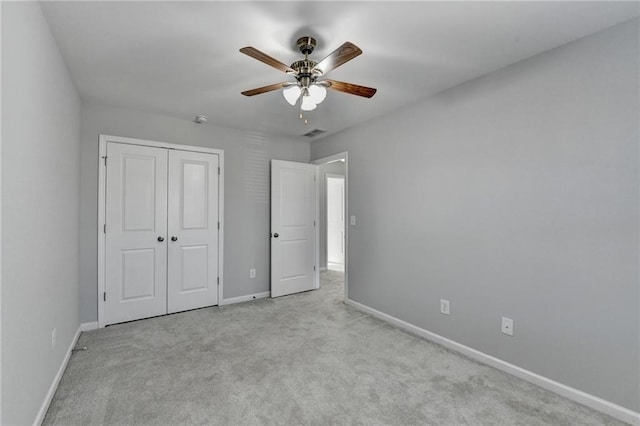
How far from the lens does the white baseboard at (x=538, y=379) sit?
1762mm

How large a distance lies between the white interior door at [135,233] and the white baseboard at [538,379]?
285 centimetres

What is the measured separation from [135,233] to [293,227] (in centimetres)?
200

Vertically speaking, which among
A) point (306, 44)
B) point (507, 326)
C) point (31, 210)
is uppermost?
point (306, 44)

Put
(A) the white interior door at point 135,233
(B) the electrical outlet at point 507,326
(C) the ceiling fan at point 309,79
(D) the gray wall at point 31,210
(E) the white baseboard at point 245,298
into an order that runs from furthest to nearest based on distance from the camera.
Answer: (E) the white baseboard at point 245,298 < (A) the white interior door at point 135,233 < (B) the electrical outlet at point 507,326 < (C) the ceiling fan at point 309,79 < (D) the gray wall at point 31,210

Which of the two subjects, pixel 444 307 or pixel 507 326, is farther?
pixel 444 307

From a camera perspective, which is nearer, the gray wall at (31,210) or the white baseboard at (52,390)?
the gray wall at (31,210)

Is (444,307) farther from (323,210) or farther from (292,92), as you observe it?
(323,210)

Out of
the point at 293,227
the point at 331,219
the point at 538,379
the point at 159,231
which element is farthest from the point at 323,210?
the point at 538,379

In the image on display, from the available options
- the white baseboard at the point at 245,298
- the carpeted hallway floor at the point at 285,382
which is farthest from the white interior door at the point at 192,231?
the carpeted hallway floor at the point at 285,382

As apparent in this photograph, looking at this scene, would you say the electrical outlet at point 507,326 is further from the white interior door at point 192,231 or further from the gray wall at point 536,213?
the white interior door at point 192,231

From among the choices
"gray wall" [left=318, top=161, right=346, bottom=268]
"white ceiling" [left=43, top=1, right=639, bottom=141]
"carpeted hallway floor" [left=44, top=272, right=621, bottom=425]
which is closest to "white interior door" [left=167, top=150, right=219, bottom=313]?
"carpeted hallway floor" [left=44, top=272, right=621, bottom=425]

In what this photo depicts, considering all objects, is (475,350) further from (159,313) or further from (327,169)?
(327,169)

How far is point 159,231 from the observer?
136 inches

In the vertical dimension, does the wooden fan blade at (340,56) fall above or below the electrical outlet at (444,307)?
above
